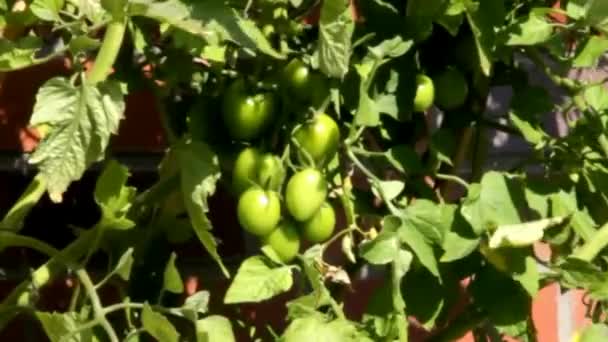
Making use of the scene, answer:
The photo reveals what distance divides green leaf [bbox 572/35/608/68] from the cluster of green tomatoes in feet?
0.75

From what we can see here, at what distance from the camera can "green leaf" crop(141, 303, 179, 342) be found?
785 millimetres

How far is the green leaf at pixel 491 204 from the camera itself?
876mm

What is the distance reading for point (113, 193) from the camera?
833 mm

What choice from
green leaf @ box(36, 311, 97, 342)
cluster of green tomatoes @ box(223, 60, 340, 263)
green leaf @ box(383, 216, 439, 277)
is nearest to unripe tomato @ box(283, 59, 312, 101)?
cluster of green tomatoes @ box(223, 60, 340, 263)

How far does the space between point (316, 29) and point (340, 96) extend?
2.2 inches

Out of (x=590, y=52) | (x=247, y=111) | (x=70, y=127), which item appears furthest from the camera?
(x=590, y=52)

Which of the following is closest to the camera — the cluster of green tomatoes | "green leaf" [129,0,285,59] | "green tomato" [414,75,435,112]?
"green leaf" [129,0,285,59]

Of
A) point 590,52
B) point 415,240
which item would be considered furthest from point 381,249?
point 590,52

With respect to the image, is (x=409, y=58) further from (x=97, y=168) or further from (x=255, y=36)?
(x=97, y=168)

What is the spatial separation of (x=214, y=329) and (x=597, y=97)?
0.39 metres

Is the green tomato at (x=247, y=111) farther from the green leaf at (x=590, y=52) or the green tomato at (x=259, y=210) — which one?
the green leaf at (x=590, y=52)

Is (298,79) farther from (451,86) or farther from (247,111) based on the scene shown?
(451,86)

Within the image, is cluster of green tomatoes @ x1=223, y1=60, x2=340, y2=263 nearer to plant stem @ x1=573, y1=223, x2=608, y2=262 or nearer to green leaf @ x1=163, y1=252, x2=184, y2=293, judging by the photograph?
green leaf @ x1=163, y1=252, x2=184, y2=293

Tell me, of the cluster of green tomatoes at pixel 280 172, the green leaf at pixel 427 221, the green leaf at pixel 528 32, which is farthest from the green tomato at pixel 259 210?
the green leaf at pixel 528 32
